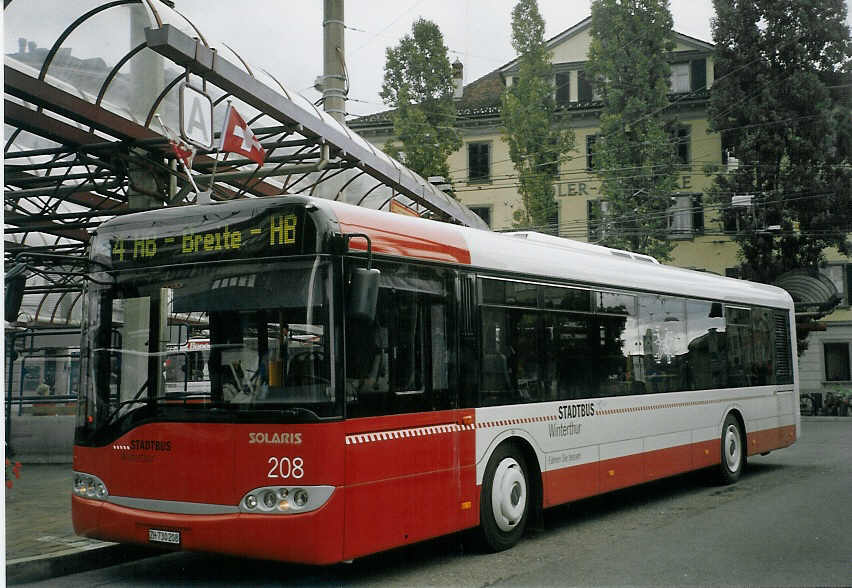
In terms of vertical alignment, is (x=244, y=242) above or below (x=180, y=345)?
above

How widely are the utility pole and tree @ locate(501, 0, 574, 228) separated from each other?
65.2 feet

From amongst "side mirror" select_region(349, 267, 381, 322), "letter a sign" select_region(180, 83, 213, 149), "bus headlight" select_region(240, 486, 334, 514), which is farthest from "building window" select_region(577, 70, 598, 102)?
"bus headlight" select_region(240, 486, 334, 514)

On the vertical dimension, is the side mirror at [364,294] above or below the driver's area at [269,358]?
above

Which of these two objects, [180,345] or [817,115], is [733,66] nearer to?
[817,115]

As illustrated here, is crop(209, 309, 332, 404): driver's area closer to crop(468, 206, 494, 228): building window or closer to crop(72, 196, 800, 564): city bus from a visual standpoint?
crop(72, 196, 800, 564): city bus

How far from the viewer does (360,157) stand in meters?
12.5

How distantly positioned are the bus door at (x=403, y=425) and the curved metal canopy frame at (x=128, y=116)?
2.58 metres

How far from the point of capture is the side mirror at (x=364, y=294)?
6.60 meters

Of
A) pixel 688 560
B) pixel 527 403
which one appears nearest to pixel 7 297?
pixel 527 403

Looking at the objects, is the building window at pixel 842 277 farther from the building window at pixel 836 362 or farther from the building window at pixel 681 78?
the building window at pixel 681 78

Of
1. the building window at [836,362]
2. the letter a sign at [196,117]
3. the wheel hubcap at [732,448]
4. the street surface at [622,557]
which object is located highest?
the letter a sign at [196,117]

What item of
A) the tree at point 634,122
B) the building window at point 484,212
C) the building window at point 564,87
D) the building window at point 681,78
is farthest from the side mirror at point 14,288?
the building window at point 681,78

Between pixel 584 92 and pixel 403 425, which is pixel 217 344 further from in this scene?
pixel 584 92

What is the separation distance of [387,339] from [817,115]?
33011 millimetres
